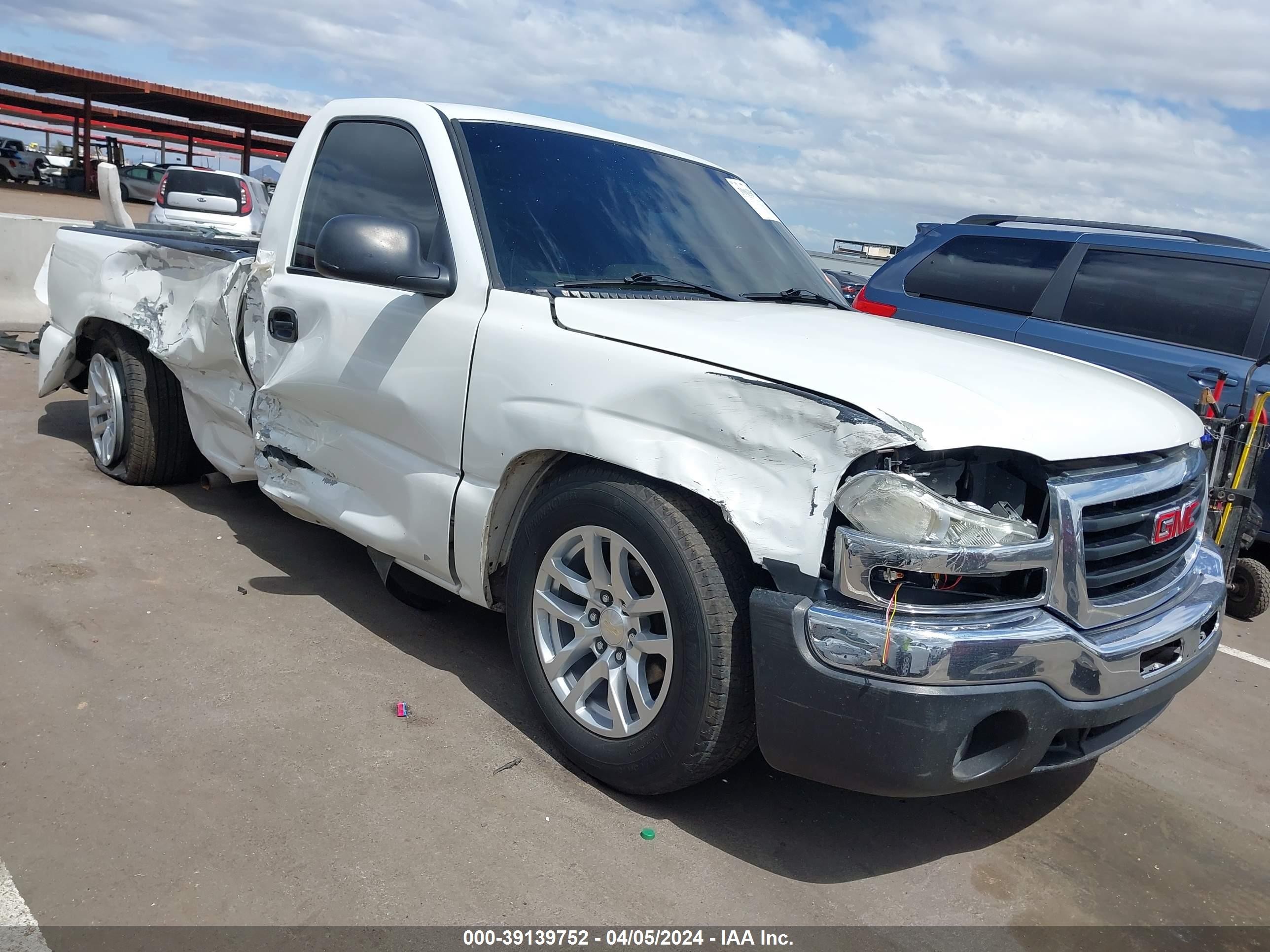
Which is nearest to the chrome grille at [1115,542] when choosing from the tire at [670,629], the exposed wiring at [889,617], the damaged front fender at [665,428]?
the exposed wiring at [889,617]

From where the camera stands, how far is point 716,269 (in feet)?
12.2

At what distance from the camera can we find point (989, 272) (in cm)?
680

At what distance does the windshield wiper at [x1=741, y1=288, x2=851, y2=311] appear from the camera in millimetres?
3740

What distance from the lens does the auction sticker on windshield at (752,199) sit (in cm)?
432

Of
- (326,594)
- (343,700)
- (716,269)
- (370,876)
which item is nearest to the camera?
(370,876)

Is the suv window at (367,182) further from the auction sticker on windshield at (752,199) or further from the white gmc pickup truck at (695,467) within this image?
the auction sticker on windshield at (752,199)

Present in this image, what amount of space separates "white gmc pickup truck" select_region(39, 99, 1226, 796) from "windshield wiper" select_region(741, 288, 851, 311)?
2 centimetres

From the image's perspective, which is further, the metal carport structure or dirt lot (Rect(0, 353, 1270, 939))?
the metal carport structure

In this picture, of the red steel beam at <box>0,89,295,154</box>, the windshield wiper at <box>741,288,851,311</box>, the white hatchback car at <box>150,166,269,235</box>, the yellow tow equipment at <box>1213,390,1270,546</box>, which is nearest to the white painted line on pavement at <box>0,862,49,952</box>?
the windshield wiper at <box>741,288,851,311</box>

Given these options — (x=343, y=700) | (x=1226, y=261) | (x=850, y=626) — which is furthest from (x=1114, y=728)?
(x=1226, y=261)

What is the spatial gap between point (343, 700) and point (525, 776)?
75cm

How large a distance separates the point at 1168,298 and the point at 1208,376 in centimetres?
66

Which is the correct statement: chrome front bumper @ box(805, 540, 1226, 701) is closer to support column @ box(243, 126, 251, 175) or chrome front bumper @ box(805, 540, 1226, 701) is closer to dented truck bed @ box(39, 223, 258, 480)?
dented truck bed @ box(39, 223, 258, 480)

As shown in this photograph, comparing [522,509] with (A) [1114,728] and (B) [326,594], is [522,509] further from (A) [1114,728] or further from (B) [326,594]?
(A) [1114,728]
